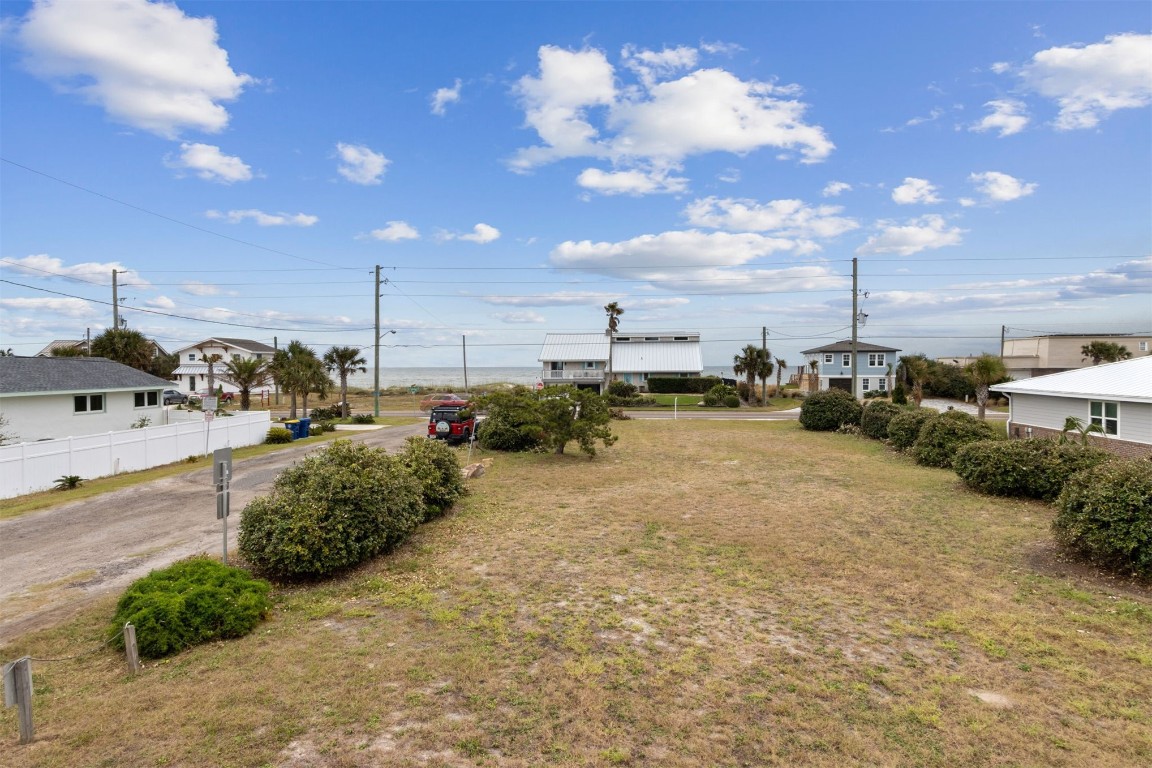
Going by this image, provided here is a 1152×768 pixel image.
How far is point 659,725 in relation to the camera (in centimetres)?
519

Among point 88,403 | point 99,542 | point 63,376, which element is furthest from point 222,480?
point 63,376

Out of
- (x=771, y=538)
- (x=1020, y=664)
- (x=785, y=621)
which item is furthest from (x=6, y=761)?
(x=771, y=538)

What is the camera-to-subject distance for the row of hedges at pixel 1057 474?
29.6 feet

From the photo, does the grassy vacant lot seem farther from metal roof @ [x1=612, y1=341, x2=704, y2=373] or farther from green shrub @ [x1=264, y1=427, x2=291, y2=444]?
metal roof @ [x1=612, y1=341, x2=704, y2=373]

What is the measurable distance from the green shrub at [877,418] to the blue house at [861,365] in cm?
3703

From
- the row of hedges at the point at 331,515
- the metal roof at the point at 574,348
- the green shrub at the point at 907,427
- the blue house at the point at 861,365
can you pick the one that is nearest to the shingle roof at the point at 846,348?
the blue house at the point at 861,365

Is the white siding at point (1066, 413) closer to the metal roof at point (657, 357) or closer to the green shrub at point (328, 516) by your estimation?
the green shrub at point (328, 516)

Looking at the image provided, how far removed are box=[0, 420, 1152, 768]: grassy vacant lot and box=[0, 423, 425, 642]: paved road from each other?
157cm

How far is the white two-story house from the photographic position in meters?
70.8

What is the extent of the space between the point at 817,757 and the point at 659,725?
1.29 m

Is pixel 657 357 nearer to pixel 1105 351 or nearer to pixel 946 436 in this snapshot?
pixel 1105 351

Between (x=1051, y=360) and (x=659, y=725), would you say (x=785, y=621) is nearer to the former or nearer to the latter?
(x=659, y=725)

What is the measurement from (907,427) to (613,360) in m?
46.5

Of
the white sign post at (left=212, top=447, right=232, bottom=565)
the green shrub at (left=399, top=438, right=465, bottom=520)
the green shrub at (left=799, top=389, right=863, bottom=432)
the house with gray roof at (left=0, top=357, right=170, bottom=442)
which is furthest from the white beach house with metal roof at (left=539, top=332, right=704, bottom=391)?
the white sign post at (left=212, top=447, right=232, bottom=565)
